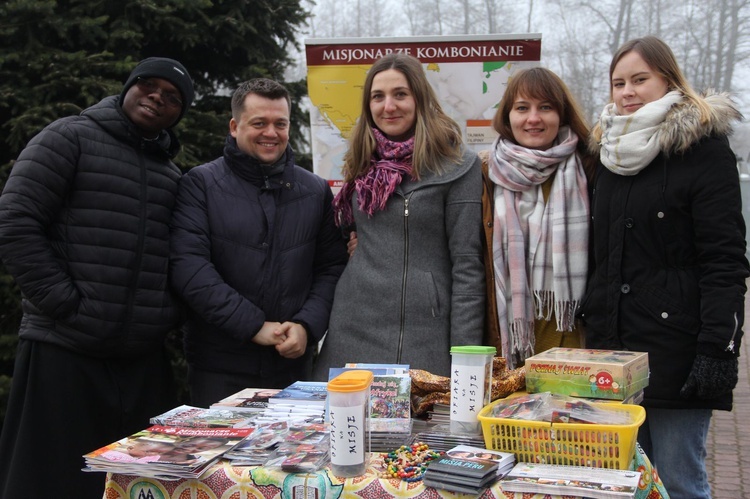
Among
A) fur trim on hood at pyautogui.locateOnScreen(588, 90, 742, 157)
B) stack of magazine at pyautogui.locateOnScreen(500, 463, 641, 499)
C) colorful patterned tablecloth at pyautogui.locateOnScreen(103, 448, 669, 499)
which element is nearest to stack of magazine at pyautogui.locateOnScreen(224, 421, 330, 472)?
colorful patterned tablecloth at pyautogui.locateOnScreen(103, 448, 669, 499)

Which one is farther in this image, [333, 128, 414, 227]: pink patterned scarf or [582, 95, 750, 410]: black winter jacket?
A: [333, 128, 414, 227]: pink patterned scarf

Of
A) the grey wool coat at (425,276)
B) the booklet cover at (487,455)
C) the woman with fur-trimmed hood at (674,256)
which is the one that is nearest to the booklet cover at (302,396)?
the grey wool coat at (425,276)

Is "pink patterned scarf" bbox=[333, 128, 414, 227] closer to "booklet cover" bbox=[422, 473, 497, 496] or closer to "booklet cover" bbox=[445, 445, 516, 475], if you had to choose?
"booklet cover" bbox=[445, 445, 516, 475]

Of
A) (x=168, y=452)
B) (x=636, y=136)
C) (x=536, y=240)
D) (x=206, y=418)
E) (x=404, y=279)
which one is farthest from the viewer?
(x=404, y=279)

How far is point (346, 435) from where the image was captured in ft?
6.23

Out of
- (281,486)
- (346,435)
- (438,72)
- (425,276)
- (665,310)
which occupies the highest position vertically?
(438,72)

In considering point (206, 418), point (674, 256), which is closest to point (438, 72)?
point (674, 256)

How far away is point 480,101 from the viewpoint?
4129 millimetres

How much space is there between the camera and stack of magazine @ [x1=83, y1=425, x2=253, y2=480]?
1.91 metres

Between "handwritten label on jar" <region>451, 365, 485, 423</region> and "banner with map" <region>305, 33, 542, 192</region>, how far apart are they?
222 cm

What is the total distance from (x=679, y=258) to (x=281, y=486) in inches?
66.5

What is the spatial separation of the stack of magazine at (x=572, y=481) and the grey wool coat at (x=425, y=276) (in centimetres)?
119

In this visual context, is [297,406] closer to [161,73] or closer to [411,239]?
[411,239]

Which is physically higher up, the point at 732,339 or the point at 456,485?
the point at 732,339
